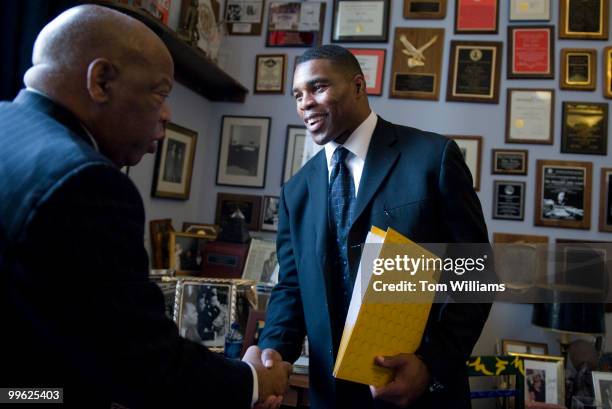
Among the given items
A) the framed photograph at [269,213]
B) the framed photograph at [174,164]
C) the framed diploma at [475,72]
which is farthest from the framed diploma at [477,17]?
the framed photograph at [174,164]

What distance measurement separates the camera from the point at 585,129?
7.64ft

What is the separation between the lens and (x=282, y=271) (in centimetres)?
135

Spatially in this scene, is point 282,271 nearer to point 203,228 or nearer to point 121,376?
point 121,376

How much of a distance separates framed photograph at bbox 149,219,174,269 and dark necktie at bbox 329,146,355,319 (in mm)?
1298

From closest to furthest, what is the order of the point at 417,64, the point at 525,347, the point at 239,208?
the point at 525,347 → the point at 417,64 → the point at 239,208

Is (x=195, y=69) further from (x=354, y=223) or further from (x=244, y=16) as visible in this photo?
(x=354, y=223)

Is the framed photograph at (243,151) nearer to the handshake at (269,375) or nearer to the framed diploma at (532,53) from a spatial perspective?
the framed diploma at (532,53)

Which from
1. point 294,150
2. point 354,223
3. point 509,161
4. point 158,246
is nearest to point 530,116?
point 509,161

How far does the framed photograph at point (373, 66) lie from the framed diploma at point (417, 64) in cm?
7

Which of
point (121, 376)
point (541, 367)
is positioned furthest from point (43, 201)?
point (541, 367)

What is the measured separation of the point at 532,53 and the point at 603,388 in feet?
5.66

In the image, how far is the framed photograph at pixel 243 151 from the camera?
106 inches

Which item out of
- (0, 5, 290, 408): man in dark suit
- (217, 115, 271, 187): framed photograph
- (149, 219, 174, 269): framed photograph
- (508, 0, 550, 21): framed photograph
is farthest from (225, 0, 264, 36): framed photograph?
(0, 5, 290, 408): man in dark suit

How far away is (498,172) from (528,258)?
1.59 feet
